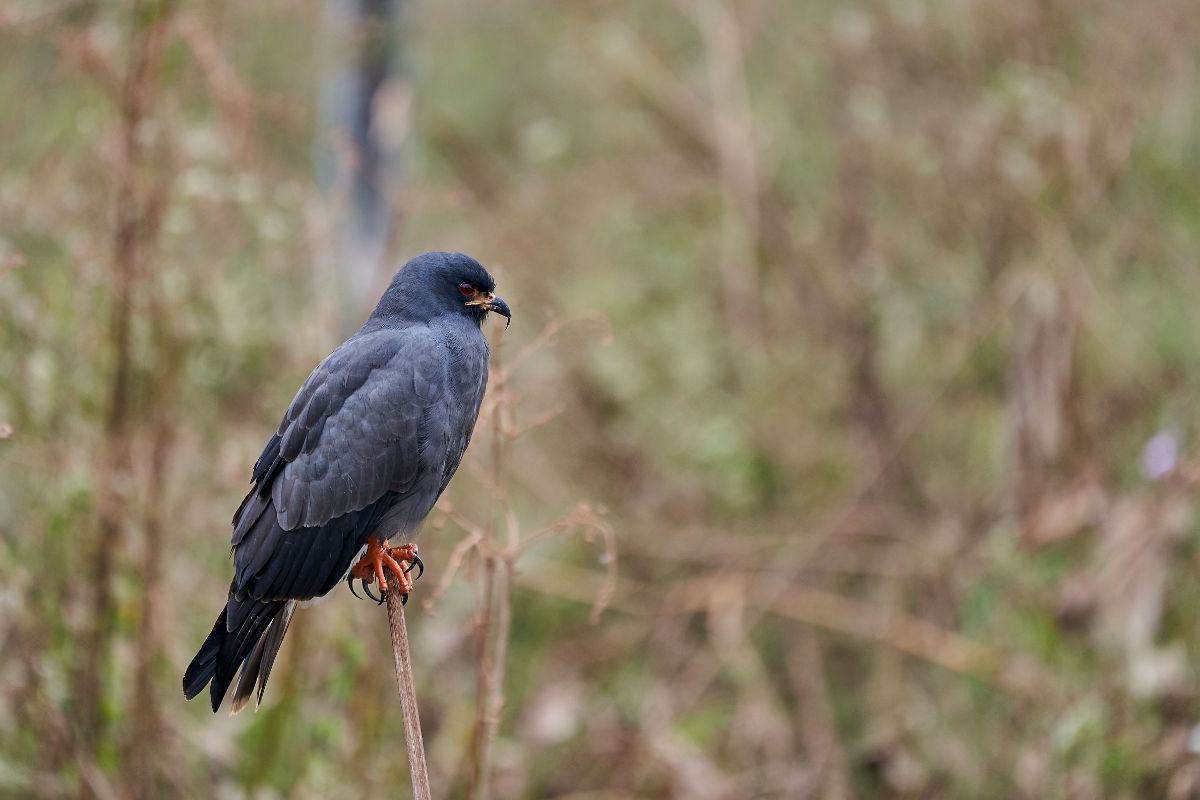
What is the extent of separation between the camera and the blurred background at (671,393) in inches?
163

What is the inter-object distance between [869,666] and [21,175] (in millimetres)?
4099

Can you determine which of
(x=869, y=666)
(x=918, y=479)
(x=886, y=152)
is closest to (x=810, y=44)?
(x=886, y=152)

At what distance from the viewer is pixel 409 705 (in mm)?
2631

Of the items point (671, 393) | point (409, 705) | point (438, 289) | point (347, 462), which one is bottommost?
point (671, 393)

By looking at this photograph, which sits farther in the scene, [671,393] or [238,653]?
[671,393]

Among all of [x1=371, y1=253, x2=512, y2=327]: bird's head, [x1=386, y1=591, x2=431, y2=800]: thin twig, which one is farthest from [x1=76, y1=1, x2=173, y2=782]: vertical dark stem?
[x1=386, y1=591, x2=431, y2=800]: thin twig

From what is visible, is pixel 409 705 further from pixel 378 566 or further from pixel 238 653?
pixel 378 566

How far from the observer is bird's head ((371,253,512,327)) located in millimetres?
3271

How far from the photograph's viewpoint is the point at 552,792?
226 inches

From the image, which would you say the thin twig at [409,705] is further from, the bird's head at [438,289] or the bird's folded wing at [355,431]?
the bird's head at [438,289]

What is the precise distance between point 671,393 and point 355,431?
381 cm

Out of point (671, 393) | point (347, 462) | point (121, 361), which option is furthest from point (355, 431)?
point (671, 393)

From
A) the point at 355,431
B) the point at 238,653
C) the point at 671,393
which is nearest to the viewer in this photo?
the point at 238,653

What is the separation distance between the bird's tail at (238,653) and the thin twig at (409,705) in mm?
365
